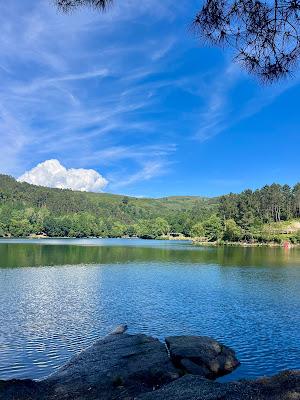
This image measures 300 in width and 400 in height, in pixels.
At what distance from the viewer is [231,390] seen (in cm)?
1911

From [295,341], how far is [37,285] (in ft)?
140

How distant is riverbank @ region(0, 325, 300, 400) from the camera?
62.9 ft

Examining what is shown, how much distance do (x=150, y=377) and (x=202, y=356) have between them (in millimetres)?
5328

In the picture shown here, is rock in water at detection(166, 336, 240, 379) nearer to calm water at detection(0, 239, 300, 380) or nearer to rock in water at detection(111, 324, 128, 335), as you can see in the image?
calm water at detection(0, 239, 300, 380)

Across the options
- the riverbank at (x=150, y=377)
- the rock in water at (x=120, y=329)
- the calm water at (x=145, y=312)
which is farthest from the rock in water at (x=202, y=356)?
the rock in water at (x=120, y=329)

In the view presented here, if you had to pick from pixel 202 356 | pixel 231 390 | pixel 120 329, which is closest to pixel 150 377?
pixel 202 356

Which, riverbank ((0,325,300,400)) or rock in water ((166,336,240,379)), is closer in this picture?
riverbank ((0,325,300,400))

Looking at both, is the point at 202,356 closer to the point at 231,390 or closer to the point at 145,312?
the point at 231,390

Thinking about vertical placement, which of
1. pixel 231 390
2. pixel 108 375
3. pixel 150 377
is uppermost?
pixel 231 390

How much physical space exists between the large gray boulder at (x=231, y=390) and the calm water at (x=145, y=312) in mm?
6688

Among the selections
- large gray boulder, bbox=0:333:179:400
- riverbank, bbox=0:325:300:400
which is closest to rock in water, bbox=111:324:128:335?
riverbank, bbox=0:325:300:400

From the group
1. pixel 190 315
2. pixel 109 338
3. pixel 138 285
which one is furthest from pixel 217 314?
pixel 138 285

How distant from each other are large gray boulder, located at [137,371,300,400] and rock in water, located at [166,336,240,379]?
18.1 ft

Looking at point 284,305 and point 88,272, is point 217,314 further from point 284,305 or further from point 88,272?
point 88,272
